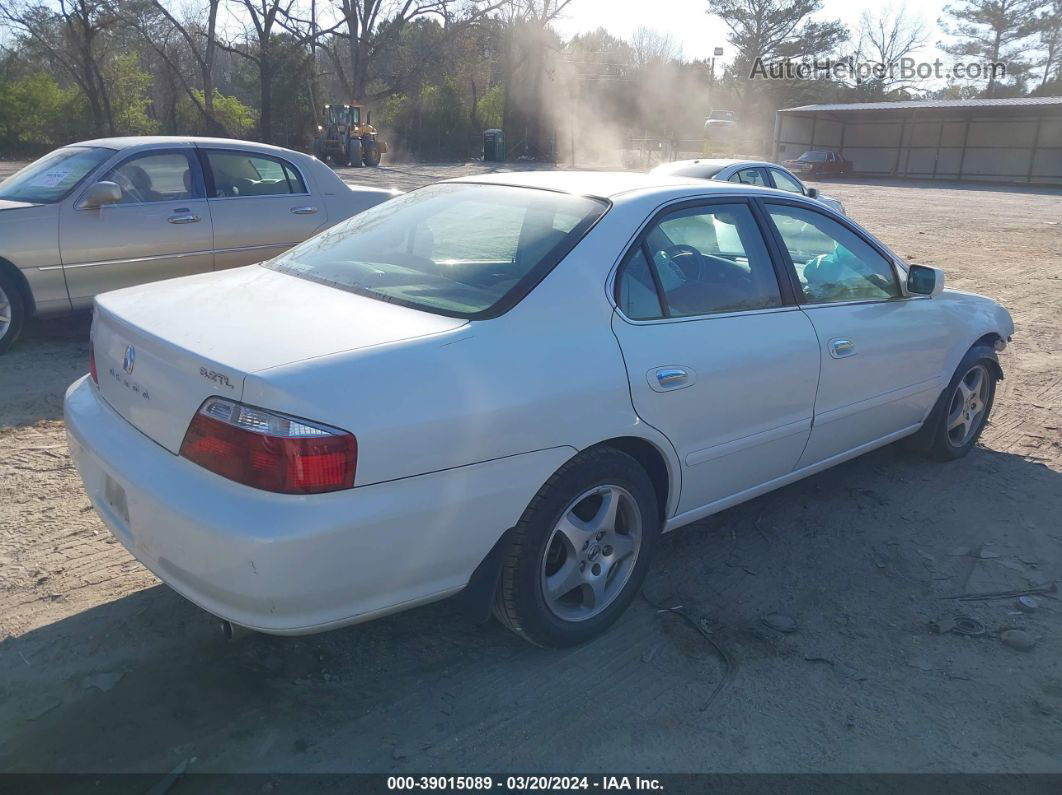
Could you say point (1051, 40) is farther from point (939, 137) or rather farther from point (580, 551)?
point (580, 551)

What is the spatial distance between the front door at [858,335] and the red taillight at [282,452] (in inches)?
89.1

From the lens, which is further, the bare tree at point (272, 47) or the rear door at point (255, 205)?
the bare tree at point (272, 47)

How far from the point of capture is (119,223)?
646cm

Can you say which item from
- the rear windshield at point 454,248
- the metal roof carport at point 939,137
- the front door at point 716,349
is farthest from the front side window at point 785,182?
the metal roof carport at point 939,137

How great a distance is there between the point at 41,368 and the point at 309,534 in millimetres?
4668

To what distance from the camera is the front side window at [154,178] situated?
6586 mm

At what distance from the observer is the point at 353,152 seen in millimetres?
32906

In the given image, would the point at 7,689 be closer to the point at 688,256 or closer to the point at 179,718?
the point at 179,718

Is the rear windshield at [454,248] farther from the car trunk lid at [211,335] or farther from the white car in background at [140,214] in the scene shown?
the white car in background at [140,214]

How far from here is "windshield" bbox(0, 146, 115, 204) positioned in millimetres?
6387

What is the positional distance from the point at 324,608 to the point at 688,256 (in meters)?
1.97

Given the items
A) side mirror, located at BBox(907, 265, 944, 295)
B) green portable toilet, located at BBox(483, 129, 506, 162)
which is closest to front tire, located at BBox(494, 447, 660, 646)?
side mirror, located at BBox(907, 265, 944, 295)

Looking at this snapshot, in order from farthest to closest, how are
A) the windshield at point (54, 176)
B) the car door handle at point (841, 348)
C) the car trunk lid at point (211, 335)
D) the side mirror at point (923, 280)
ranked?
the windshield at point (54, 176), the side mirror at point (923, 280), the car door handle at point (841, 348), the car trunk lid at point (211, 335)

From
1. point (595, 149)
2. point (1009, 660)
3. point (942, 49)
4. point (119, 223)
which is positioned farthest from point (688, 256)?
point (942, 49)
